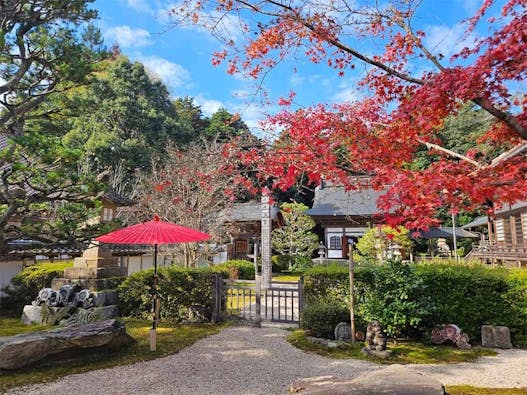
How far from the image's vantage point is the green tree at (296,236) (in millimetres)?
20094

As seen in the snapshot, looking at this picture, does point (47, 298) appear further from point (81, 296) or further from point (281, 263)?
point (281, 263)

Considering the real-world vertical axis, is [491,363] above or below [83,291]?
below

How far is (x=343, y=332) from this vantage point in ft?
20.8

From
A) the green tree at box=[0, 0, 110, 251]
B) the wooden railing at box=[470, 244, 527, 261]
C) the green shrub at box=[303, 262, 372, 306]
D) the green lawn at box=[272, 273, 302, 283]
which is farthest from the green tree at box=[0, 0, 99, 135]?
the wooden railing at box=[470, 244, 527, 261]

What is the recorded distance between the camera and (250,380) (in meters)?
4.52

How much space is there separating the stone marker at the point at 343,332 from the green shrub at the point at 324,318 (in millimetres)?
122

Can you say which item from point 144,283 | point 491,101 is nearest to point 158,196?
point 144,283

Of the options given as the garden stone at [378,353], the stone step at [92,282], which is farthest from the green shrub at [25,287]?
the garden stone at [378,353]

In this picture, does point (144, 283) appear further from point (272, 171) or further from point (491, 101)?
point (491, 101)

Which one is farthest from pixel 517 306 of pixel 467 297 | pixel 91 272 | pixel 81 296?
pixel 91 272

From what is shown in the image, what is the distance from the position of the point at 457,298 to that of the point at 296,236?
45.9 feet

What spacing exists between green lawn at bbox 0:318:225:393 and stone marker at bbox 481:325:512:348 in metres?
5.14

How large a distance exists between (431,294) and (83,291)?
7.46 m

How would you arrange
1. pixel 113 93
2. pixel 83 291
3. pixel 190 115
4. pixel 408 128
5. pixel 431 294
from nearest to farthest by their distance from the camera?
pixel 408 128 → pixel 431 294 → pixel 83 291 → pixel 113 93 → pixel 190 115
